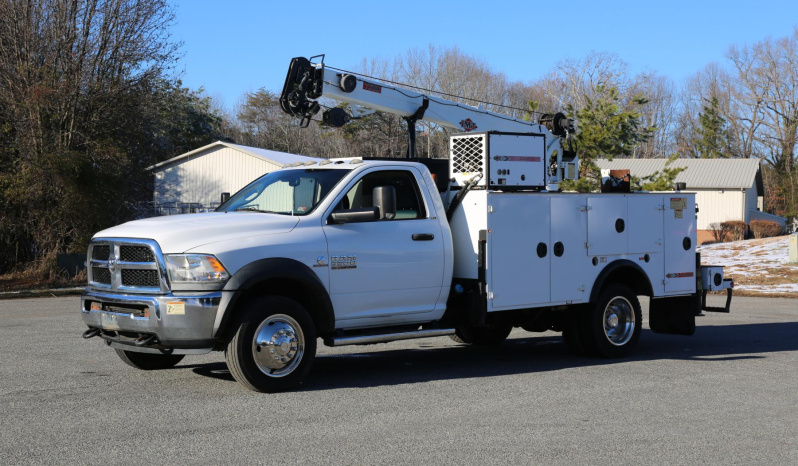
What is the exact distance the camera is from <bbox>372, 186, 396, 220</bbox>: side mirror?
8703 millimetres


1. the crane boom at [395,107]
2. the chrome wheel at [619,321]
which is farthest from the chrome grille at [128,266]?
the chrome wheel at [619,321]

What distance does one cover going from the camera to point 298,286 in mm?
8430

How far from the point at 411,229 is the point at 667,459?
156 inches

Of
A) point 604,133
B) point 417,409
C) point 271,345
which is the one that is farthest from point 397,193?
point 604,133

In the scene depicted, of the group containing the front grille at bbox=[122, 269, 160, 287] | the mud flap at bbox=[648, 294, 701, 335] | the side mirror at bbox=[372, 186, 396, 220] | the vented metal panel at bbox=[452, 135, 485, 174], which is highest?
the vented metal panel at bbox=[452, 135, 485, 174]

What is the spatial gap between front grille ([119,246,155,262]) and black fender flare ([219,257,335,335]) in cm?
79

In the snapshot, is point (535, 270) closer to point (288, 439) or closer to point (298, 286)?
point (298, 286)

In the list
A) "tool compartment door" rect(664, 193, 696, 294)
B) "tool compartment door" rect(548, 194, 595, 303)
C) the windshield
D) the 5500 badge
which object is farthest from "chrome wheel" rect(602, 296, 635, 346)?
the windshield

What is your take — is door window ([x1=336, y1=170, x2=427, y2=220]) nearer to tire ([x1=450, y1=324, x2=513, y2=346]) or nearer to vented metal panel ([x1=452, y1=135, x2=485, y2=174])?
vented metal panel ([x1=452, y1=135, x2=485, y2=174])

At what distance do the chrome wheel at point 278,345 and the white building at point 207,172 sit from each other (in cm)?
3699

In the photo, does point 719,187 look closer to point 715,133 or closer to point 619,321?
point 715,133

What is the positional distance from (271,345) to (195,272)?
Answer: 37.2 inches

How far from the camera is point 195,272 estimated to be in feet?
25.6

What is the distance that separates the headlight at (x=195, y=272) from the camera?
7801 mm
